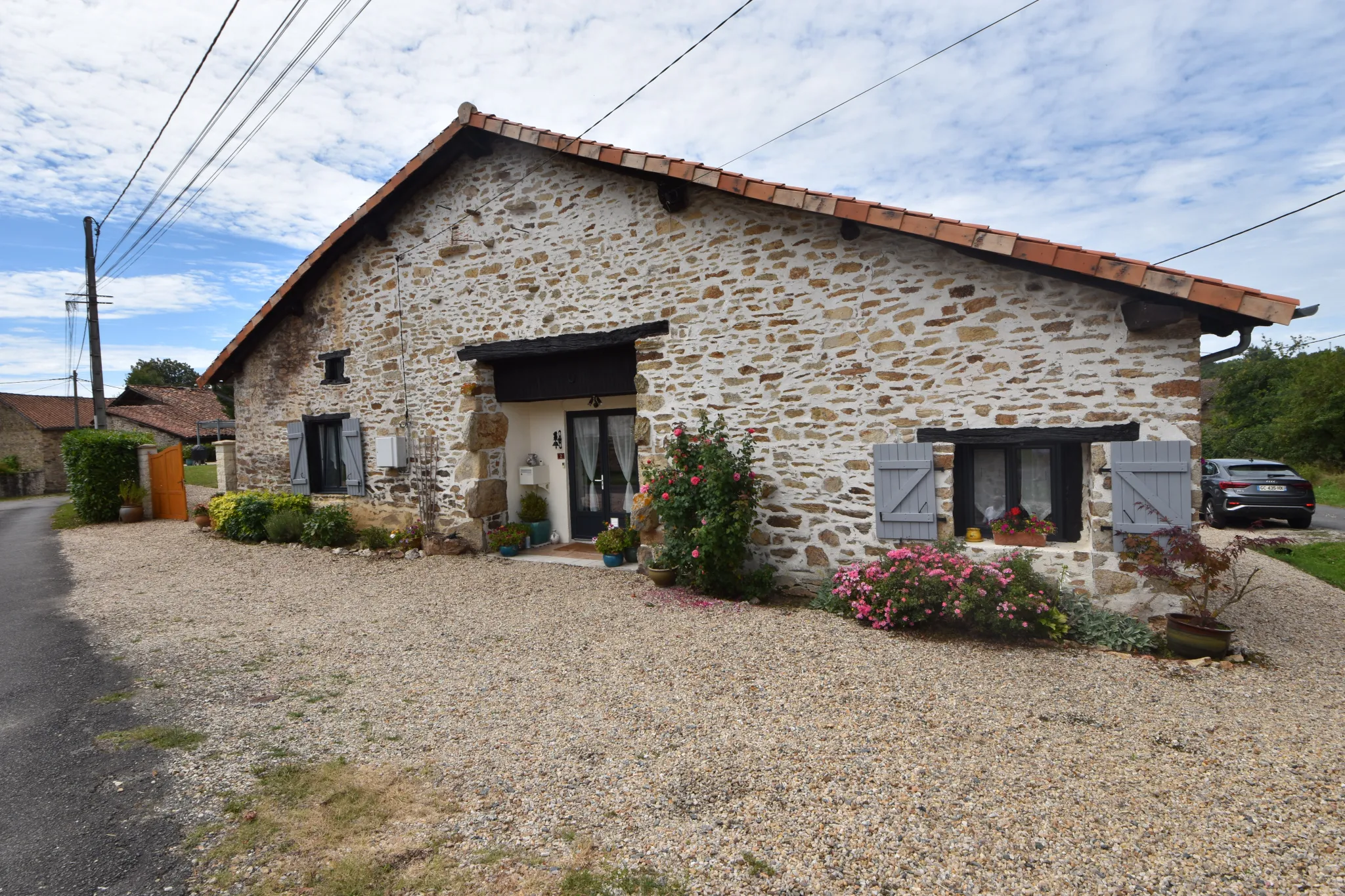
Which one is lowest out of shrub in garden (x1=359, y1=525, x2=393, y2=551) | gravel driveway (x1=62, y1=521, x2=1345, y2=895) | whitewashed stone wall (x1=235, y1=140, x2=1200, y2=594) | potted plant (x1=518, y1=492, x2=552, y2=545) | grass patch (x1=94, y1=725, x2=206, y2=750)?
gravel driveway (x1=62, y1=521, x2=1345, y2=895)

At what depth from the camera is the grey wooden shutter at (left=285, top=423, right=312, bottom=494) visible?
10.4 metres

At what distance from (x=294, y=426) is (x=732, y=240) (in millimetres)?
8216

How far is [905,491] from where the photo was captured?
5.77 metres

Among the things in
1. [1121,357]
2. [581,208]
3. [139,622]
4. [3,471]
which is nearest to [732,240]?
[581,208]

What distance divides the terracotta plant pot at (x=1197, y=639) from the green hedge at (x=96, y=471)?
1779 centimetres

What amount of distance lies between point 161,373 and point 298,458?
177ft

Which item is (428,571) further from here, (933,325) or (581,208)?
(933,325)

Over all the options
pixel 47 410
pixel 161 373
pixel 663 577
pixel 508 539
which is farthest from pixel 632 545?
pixel 161 373

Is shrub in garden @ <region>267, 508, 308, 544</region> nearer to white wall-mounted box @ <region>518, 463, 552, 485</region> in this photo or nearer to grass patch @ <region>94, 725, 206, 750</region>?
white wall-mounted box @ <region>518, 463, 552, 485</region>

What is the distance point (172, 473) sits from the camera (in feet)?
43.8

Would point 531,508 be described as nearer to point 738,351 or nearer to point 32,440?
point 738,351

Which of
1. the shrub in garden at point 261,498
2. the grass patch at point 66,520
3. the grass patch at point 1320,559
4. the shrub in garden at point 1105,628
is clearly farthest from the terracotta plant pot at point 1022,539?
the grass patch at point 66,520

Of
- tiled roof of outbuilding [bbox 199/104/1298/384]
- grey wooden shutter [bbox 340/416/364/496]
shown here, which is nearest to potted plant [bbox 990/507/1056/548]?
tiled roof of outbuilding [bbox 199/104/1298/384]

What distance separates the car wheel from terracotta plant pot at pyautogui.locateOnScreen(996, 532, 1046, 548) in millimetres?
8340
